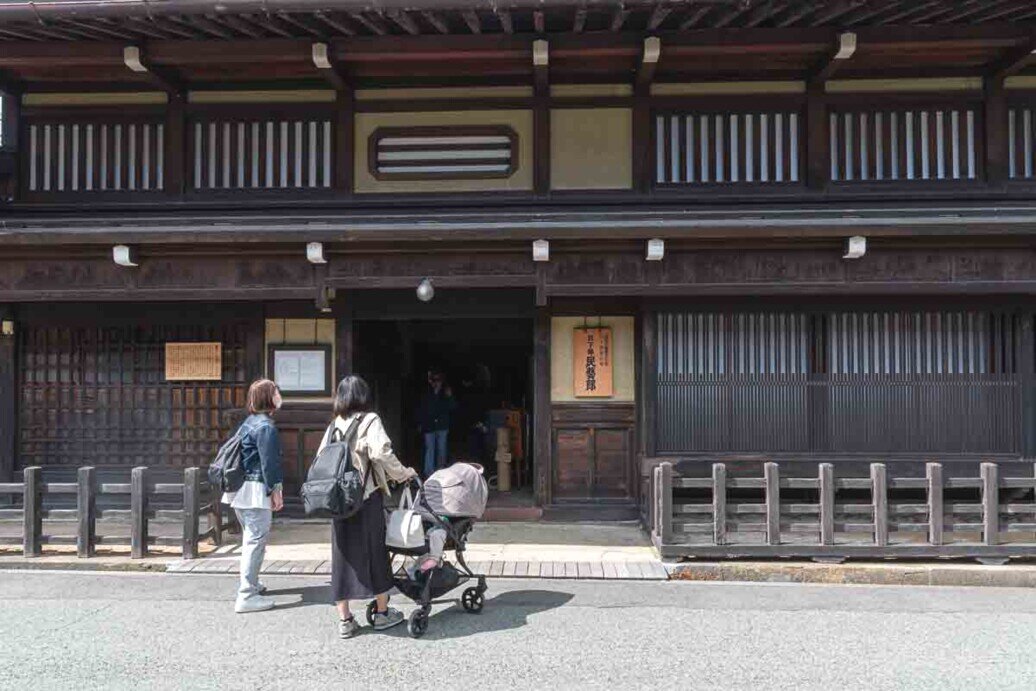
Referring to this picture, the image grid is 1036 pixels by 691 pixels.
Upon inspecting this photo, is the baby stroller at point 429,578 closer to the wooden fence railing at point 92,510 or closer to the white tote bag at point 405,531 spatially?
the white tote bag at point 405,531

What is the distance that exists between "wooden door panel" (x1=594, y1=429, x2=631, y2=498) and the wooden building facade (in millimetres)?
45

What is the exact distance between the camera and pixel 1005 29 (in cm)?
854

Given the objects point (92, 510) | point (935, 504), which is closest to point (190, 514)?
point (92, 510)

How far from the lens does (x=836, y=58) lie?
8648 millimetres

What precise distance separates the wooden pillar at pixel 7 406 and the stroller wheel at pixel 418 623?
6.90 metres

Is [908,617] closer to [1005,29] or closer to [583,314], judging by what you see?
[583,314]

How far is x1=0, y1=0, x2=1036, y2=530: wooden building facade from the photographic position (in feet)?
27.2

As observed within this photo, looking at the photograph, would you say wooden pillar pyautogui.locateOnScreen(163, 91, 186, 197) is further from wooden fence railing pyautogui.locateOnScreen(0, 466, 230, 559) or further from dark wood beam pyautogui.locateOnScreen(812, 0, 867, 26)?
dark wood beam pyautogui.locateOnScreen(812, 0, 867, 26)

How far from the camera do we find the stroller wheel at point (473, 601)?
243 inches

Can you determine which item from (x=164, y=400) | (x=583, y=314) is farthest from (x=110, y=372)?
(x=583, y=314)

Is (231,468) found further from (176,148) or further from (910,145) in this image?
(910,145)

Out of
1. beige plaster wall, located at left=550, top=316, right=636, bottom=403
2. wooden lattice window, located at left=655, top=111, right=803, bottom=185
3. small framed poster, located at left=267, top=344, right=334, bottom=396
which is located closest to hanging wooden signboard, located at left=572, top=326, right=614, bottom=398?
beige plaster wall, located at left=550, top=316, right=636, bottom=403

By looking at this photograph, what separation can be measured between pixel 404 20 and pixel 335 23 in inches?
31.5

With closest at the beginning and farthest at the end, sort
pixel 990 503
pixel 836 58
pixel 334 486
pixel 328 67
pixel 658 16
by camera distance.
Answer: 1. pixel 334 486
2. pixel 990 503
3. pixel 658 16
4. pixel 836 58
5. pixel 328 67
